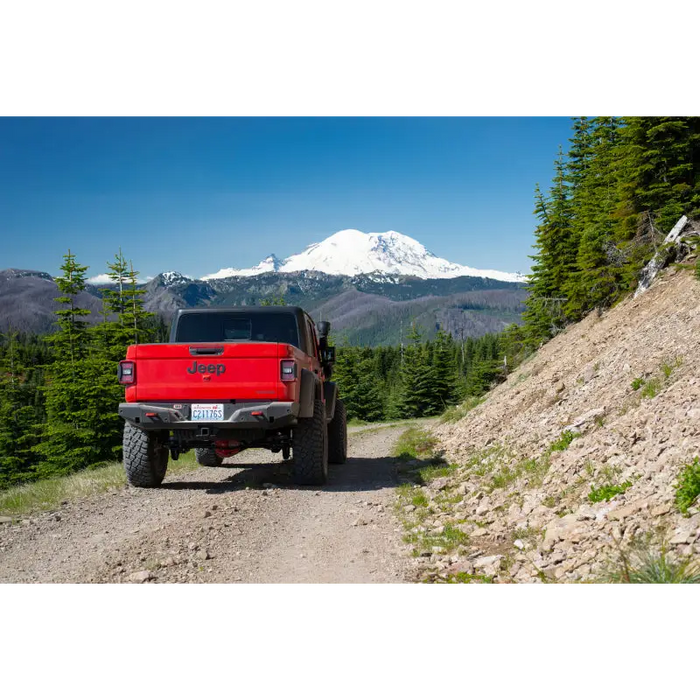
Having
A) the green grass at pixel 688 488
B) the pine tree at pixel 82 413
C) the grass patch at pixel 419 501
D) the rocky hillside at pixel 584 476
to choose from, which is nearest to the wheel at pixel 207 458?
the rocky hillside at pixel 584 476

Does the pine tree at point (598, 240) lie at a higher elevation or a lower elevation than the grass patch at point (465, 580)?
higher

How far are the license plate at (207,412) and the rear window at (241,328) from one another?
78.1 inches

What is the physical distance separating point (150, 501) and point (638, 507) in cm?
663

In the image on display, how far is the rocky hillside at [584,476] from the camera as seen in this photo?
470 cm

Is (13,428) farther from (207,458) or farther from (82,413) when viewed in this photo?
(207,458)

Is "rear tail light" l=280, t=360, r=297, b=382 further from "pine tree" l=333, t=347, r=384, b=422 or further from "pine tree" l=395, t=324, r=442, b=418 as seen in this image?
"pine tree" l=395, t=324, r=442, b=418

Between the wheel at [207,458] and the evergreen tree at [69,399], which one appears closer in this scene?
the wheel at [207,458]

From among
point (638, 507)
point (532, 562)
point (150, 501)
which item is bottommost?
point (150, 501)

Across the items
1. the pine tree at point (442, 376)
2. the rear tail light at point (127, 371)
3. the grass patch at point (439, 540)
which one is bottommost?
the pine tree at point (442, 376)

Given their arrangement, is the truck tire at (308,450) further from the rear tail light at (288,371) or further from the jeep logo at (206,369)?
the jeep logo at (206,369)
